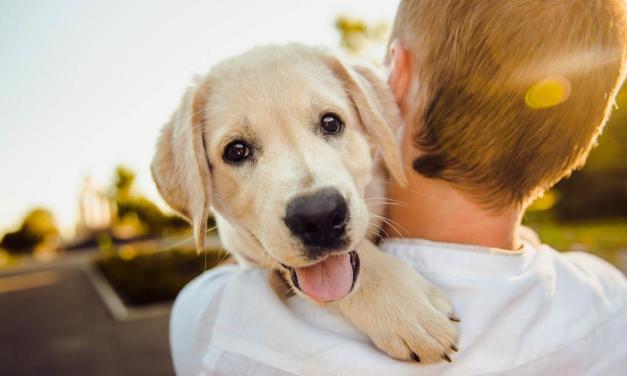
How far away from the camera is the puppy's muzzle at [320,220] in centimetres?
229

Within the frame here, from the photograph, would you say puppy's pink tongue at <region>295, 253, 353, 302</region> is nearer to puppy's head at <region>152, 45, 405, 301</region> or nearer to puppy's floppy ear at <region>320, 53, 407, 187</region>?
puppy's head at <region>152, 45, 405, 301</region>

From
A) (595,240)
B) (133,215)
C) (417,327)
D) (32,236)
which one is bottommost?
(32,236)

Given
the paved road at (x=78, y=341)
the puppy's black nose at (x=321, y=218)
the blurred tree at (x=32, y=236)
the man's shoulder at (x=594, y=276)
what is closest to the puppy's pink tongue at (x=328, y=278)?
the puppy's black nose at (x=321, y=218)

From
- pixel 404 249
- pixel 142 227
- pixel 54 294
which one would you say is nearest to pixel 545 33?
pixel 404 249

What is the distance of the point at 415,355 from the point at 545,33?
Answer: 129 centimetres

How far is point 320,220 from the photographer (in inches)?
90.0

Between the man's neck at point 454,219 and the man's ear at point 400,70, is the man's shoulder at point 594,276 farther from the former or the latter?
the man's ear at point 400,70

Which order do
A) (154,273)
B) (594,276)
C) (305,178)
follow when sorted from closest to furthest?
1. (594,276)
2. (305,178)
3. (154,273)

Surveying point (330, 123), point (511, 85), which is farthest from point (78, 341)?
point (511, 85)

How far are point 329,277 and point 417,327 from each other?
43 centimetres

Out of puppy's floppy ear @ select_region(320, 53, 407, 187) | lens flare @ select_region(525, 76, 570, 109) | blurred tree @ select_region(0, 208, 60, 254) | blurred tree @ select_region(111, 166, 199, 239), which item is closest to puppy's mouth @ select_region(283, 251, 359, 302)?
puppy's floppy ear @ select_region(320, 53, 407, 187)

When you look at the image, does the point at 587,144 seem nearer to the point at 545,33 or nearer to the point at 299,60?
the point at 545,33

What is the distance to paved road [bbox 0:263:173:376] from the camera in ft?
33.2

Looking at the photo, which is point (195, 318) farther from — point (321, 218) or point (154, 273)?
point (154, 273)
